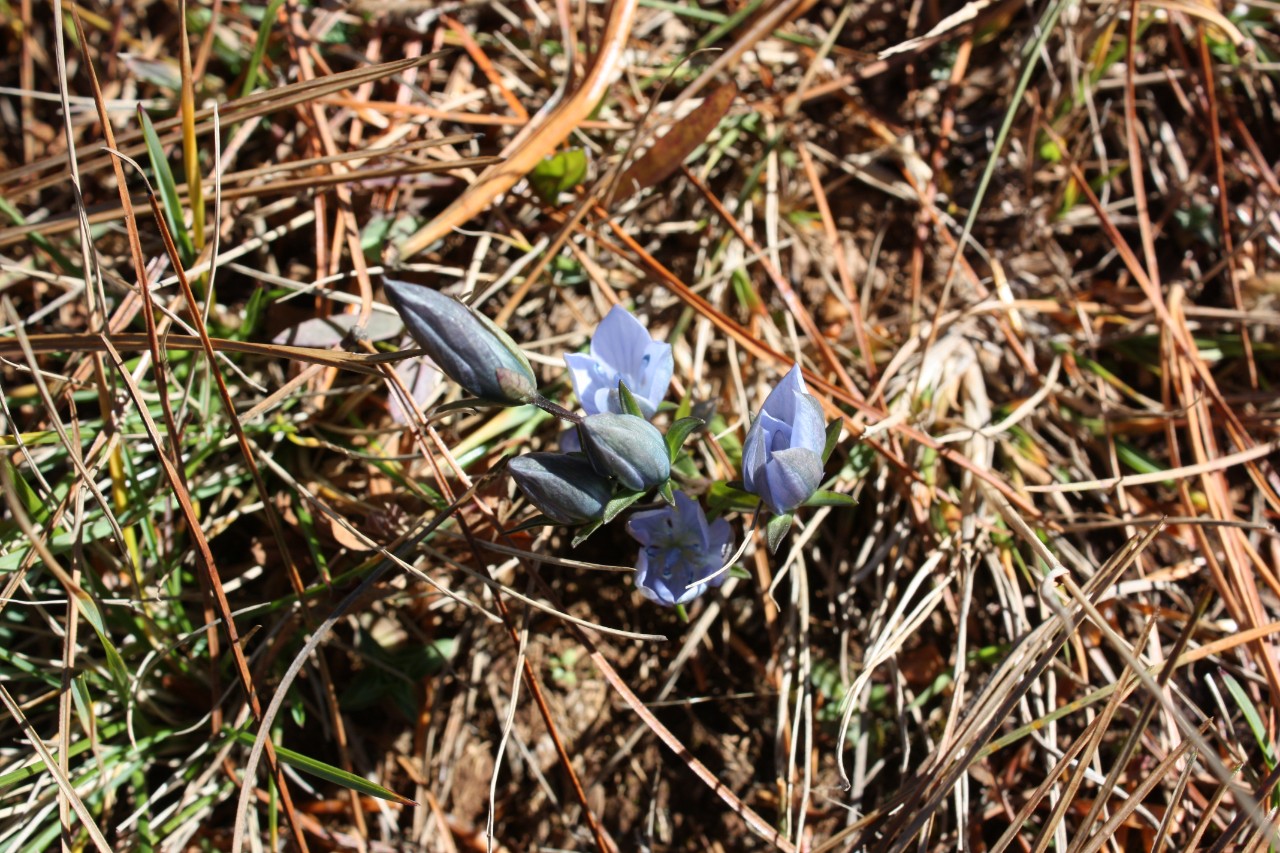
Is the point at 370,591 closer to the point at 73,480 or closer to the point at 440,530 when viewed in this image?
the point at 440,530

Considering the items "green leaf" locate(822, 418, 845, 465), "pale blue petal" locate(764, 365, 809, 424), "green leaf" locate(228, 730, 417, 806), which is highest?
"pale blue petal" locate(764, 365, 809, 424)

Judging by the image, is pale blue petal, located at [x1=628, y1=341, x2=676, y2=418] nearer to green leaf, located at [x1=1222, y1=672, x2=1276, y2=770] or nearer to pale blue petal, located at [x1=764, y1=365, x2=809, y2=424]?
pale blue petal, located at [x1=764, y1=365, x2=809, y2=424]

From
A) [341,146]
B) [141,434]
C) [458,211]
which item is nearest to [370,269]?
[458,211]

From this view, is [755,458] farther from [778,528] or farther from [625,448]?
[625,448]

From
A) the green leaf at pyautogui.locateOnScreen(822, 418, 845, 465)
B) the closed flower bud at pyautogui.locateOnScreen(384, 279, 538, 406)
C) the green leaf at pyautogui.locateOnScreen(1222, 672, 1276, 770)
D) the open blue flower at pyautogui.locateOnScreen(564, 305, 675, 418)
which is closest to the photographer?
the closed flower bud at pyautogui.locateOnScreen(384, 279, 538, 406)

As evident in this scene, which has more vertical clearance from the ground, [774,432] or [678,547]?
[774,432]

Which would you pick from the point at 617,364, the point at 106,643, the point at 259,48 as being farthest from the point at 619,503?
the point at 259,48

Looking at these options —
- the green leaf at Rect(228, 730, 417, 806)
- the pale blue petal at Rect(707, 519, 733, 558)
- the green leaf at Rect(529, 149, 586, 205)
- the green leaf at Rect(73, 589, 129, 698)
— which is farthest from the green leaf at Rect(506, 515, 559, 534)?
the green leaf at Rect(529, 149, 586, 205)
